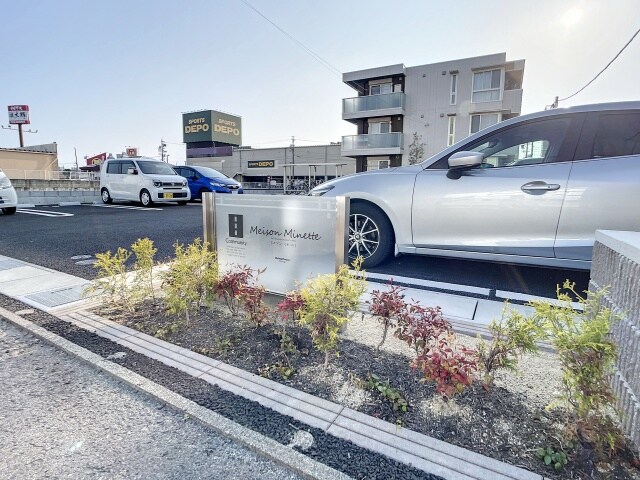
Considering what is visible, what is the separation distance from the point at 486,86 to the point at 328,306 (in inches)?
868

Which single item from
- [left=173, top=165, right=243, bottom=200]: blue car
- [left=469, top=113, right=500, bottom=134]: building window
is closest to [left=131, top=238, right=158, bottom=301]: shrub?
[left=173, top=165, right=243, bottom=200]: blue car

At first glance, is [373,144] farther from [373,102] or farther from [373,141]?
[373,102]

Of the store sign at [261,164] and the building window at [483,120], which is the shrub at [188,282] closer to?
the building window at [483,120]

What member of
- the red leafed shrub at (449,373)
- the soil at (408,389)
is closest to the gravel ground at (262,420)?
the soil at (408,389)

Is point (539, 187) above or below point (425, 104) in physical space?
below

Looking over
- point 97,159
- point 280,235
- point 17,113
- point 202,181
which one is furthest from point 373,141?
point 97,159

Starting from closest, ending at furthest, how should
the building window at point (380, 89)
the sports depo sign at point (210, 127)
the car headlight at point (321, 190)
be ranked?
the car headlight at point (321, 190)
the building window at point (380, 89)
the sports depo sign at point (210, 127)

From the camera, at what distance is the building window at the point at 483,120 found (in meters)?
19.8

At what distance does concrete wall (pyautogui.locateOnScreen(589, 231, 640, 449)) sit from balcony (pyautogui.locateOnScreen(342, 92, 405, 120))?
21412 mm

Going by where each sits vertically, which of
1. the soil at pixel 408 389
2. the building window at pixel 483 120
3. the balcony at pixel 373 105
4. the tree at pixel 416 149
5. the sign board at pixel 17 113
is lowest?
the soil at pixel 408 389

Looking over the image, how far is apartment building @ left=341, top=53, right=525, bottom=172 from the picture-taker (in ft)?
64.1

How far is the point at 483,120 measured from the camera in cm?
2008

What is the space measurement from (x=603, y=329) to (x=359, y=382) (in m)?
1.10

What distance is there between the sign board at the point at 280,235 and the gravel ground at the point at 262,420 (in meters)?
0.95
